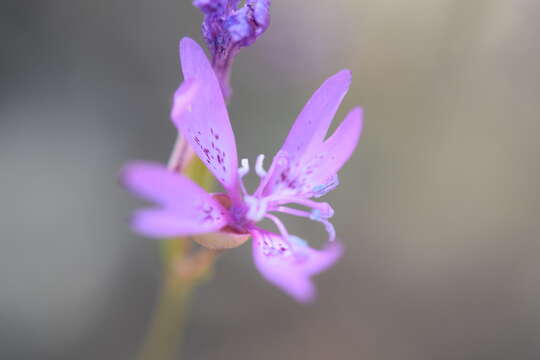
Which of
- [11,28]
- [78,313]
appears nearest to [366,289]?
[78,313]

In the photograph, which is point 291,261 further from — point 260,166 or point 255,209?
point 260,166

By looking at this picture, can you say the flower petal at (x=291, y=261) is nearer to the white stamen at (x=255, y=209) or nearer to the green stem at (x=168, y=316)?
the white stamen at (x=255, y=209)

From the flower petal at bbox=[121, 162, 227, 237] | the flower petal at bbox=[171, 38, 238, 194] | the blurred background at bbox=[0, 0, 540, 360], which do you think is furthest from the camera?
the blurred background at bbox=[0, 0, 540, 360]

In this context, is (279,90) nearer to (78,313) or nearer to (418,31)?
(418,31)

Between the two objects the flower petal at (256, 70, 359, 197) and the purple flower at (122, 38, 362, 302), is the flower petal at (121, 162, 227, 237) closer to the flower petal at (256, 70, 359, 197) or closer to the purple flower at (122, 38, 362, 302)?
the purple flower at (122, 38, 362, 302)

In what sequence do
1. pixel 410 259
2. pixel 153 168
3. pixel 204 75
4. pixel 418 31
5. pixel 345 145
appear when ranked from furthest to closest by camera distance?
pixel 418 31, pixel 410 259, pixel 345 145, pixel 204 75, pixel 153 168

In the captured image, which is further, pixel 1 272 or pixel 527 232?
pixel 527 232

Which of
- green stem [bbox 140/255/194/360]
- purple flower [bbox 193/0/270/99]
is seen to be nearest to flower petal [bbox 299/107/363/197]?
purple flower [bbox 193/0/270/99]
